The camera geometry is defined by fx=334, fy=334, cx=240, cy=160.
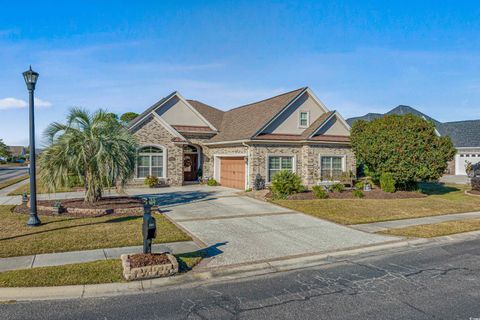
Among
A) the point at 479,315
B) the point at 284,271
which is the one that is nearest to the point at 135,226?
the point at 284,271

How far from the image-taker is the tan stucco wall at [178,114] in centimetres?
2588

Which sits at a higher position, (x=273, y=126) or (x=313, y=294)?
(x=273, y=126)

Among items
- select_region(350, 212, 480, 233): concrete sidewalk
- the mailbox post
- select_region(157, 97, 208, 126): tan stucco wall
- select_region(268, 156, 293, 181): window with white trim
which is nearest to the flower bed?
the mailbox post

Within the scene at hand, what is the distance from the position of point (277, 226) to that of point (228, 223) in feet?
5.72

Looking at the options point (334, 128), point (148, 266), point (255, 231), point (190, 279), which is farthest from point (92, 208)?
point (334, 128)

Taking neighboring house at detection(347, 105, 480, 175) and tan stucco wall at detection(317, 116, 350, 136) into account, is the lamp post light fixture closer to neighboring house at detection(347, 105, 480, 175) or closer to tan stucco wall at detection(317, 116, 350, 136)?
tan stucco wall at detection(317, 116, 350, 136)

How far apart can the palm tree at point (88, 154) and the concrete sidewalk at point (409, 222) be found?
9.21 meters

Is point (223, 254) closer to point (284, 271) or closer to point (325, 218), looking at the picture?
point (284, 271)

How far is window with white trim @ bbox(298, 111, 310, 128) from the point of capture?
77.3 feet

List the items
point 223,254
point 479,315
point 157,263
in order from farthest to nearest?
1. point 223,254
2. point 157,263
3. point 479,315

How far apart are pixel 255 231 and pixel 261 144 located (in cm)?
1108

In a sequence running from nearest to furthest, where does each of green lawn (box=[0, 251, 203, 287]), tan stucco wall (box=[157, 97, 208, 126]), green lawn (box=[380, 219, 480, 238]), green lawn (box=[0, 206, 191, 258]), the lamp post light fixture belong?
green lawn (box=[0, 251, 203, 287]) → green lawn (box=[0, 206, 191, 258]) → the lamp post light fixture → green lawn (box=[380, 219, 480, 238]) → tan stucco wall (box=[157, 97, 208, 126])

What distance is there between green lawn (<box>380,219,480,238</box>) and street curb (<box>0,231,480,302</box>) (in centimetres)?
A: 106

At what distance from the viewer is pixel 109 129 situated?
1370cm
